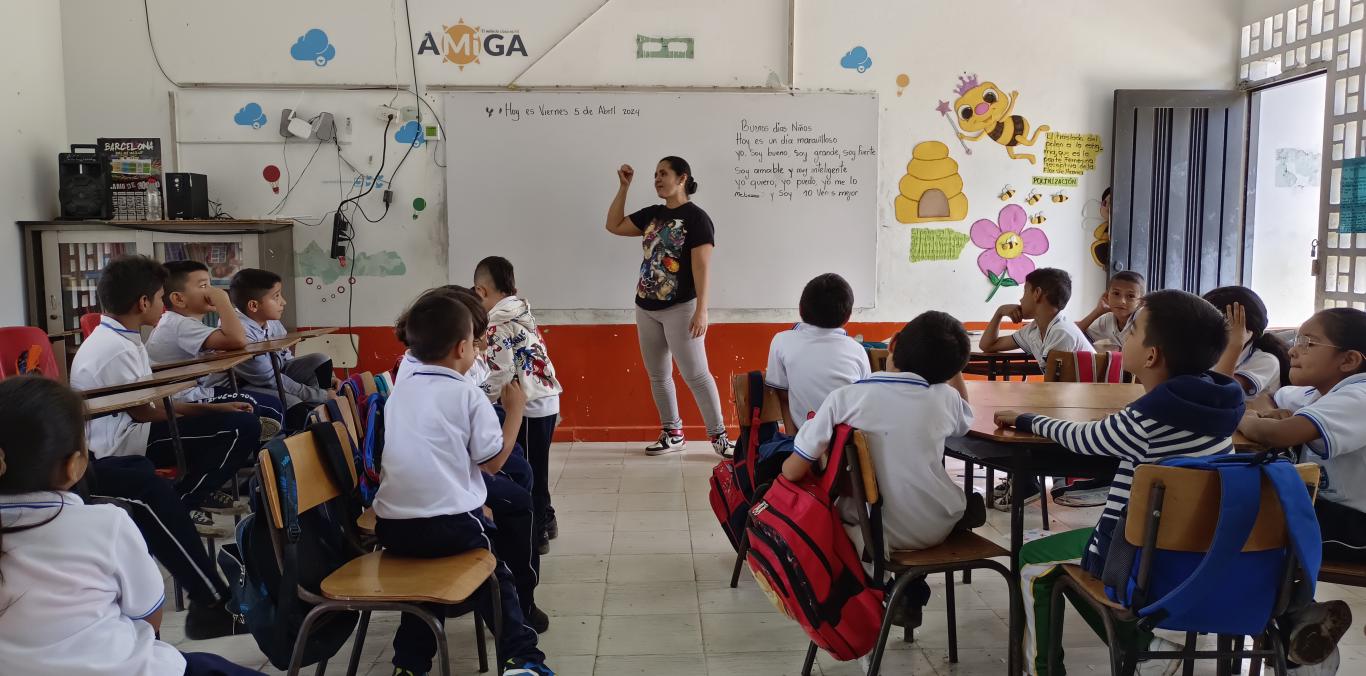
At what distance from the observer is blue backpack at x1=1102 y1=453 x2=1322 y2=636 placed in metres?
1.59

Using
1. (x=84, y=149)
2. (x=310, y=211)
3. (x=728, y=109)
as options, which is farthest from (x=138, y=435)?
(x=728, y=109)

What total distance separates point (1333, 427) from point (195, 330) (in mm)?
3576

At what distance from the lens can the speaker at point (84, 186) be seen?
14.5ft

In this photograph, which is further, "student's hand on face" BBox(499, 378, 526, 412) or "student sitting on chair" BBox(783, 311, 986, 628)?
"student's hand on face" BBox(499, 378, 526, 412)

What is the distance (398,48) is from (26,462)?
12.8 feet

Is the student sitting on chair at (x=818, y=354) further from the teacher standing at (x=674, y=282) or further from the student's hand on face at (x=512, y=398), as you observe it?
the teacher standing at (x=674, y=282)

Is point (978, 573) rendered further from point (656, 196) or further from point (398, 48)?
point (398, 48)

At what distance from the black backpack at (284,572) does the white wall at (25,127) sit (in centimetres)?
317

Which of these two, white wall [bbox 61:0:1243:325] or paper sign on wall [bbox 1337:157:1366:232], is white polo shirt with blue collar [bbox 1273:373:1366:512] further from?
white wall [bbox 61:0:1243:325]

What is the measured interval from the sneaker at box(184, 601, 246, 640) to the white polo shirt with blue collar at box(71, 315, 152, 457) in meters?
0.59

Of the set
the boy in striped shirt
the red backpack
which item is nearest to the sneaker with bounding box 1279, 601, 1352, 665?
the boy in striped shirt

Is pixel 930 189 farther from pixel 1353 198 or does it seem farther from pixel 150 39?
pixel 150 39

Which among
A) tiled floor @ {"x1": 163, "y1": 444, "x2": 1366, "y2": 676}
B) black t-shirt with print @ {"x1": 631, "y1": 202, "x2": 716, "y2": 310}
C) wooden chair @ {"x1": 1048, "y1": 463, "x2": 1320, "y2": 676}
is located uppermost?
black t-shirt with print @ {"x1": 631, "y1": 202, "x2": 716, "y2": 310}

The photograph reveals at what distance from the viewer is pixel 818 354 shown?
111 inches
